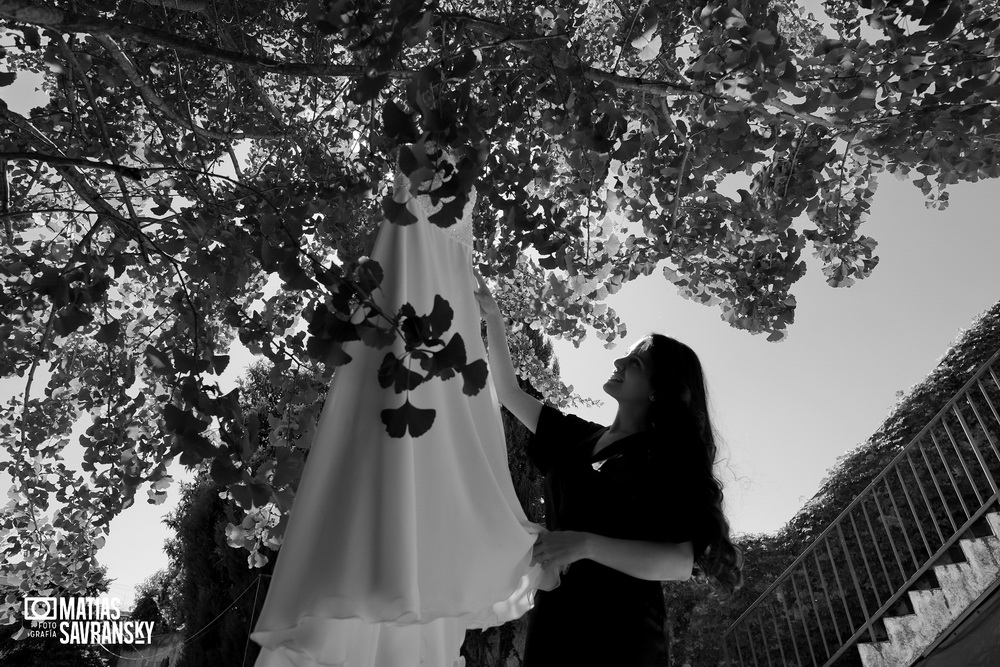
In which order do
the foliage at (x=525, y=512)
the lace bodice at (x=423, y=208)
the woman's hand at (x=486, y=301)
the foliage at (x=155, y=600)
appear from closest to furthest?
the lace bodice at (x=423, y=208)
the woman's hand at (x=486, y=301)
the foliage at (x=525, y=512)
the foliage at (x=155, y=600)

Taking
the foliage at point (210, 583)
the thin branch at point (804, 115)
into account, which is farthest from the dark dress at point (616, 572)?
the foliage at point (210, 583)

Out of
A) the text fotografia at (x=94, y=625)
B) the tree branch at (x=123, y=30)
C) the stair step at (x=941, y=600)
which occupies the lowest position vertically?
the stair step at (x=941, y=600)

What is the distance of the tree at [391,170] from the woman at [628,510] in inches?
21.7

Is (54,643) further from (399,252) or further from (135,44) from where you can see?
(399,252)

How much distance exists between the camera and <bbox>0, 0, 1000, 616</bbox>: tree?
1238 millimetres

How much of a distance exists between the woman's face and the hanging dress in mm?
614

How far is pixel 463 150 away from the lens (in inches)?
42.9

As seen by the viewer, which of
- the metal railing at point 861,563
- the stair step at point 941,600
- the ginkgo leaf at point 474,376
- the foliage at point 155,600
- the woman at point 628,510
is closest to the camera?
the ginkgo leaf at point 474,376

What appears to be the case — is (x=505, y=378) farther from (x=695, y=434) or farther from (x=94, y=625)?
(x=94, y=625)

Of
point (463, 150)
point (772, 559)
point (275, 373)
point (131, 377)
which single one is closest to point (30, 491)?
point (131, 377)

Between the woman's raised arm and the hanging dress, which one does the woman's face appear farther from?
the hanging dress

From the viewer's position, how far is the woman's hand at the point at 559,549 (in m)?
1.47

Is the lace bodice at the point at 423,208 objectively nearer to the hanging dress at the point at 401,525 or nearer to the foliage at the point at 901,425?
the hanging dress at the point at 401,525

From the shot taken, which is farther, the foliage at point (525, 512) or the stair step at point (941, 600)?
the stair step at point (941, 600)
